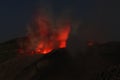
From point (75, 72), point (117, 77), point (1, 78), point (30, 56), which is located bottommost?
point (117, 77)

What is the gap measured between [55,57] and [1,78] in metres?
17.5

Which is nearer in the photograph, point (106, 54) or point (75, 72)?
point (75, 72)

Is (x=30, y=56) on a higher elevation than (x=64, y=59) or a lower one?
higher

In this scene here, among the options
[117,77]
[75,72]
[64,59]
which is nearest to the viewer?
[117,77]

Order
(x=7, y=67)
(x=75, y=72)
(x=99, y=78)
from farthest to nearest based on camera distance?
(x=7, y=67) < (x=75, y=72) < (x=99, y=78)

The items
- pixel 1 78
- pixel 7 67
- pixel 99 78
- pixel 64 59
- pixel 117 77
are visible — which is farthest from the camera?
pixel 7 67

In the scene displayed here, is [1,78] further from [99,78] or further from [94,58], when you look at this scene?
[99,78]

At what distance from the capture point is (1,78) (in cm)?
7469

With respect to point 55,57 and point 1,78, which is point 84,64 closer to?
Answer: point 55,57

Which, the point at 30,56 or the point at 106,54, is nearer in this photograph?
the point at 106,54

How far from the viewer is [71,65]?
64375mm

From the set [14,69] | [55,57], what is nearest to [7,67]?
[14,69]

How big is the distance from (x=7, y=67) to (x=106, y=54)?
3153 cm

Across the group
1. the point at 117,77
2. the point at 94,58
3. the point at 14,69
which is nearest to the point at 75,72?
the point at 94,58
